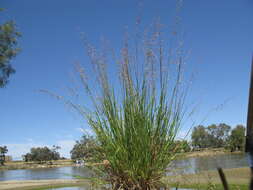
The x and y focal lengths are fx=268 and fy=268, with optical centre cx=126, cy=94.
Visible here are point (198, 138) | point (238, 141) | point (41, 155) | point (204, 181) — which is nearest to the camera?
point (238, 141)

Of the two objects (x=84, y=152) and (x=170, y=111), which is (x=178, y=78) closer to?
(x=170, y=111)

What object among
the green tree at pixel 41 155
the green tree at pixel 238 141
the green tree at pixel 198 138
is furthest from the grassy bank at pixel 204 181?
the green tree at pixel 41 155

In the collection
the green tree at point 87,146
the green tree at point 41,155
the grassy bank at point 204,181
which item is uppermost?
the green tree at point 87,146

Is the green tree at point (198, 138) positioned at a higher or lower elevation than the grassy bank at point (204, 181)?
higher

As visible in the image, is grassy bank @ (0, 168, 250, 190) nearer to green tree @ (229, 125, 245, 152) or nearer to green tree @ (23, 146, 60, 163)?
green tree @ (229, 125, 245, 152)

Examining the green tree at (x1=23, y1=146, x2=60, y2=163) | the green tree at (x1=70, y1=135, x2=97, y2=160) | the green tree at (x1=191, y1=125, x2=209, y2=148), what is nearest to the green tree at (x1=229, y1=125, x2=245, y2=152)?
the green tree at (x1=191, y1=125, x2=209, y2=148)

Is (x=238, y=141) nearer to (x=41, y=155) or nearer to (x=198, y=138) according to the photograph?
(x=198, y=138)

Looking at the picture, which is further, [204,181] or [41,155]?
[41,155]

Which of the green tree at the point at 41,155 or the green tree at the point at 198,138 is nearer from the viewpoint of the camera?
the green tree at the point at 198,138

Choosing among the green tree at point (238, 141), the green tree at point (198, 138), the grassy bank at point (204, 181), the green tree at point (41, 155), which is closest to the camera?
the green tree at point (238, 141)

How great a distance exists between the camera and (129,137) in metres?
1.82

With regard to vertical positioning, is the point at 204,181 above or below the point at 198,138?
below

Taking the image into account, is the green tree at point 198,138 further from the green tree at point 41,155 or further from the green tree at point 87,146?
the green tree at point 41,155

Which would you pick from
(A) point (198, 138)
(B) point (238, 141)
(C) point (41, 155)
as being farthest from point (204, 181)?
(C) point (41, 155)
